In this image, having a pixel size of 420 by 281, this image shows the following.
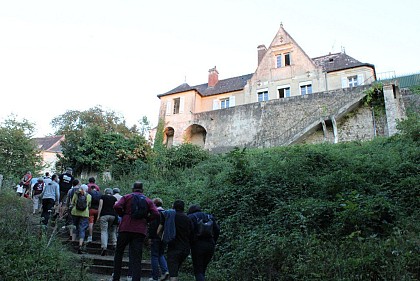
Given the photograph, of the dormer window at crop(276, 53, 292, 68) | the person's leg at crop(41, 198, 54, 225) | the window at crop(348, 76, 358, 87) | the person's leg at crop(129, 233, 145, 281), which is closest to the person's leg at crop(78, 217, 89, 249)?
the person's leg at crop(41, 198, 54, 225)

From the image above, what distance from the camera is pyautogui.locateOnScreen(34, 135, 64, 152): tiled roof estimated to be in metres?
41.2

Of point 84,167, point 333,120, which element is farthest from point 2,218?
point 333,120

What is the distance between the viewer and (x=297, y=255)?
23.1ft

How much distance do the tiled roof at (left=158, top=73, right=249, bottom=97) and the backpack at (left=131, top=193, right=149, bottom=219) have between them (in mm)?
25186

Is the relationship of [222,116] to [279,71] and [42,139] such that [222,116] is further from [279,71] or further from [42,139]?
[42,139]

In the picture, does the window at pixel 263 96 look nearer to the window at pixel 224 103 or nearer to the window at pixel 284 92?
the window at pixel 284 92

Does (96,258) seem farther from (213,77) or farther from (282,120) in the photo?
(213,77)

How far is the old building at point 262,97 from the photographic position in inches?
995

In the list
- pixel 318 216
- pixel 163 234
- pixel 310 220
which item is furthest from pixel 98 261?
pixel 318 216

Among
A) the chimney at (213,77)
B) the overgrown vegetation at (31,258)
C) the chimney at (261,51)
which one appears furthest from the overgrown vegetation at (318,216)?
the chimney at (213,77)

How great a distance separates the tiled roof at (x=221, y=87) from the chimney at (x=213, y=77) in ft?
1.26

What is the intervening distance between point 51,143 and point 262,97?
26031 mm

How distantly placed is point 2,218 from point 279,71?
80.6ft

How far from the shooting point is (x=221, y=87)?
32.8m
